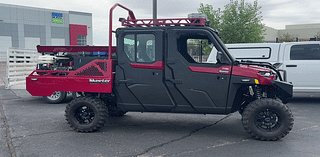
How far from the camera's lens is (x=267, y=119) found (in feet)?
16.2

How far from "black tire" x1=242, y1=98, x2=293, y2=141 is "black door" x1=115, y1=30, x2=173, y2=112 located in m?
1.47

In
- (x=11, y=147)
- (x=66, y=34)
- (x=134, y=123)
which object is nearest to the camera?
(x=11, y=147)

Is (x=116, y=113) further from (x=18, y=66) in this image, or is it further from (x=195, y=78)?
(x=18, y=66)

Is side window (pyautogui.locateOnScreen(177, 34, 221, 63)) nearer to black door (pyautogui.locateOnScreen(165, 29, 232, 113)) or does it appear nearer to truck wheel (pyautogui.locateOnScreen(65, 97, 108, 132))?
black door (pyautogui.locateOnScreen(165, 29, 232, 113))

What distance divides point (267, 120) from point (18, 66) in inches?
376

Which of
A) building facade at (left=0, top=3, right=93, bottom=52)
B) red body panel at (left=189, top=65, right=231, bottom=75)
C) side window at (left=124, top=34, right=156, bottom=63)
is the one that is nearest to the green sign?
building facade at (left=0, top=3, right=93, bottom=52)

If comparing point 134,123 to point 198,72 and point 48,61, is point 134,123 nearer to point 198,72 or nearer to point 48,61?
point 198,72

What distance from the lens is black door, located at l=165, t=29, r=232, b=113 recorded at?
5000 millimetres

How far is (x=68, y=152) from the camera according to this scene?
4387 mm

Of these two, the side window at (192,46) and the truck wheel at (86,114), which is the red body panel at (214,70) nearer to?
the side window at (192,46)

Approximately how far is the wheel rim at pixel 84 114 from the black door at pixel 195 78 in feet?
5.73

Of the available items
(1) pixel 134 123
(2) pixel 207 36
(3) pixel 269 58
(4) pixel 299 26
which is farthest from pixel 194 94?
(4) pixel 299 26

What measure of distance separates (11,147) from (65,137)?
915 millimetres

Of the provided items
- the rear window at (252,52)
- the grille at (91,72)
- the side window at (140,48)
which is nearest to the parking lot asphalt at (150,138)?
the grille at (91,72)
